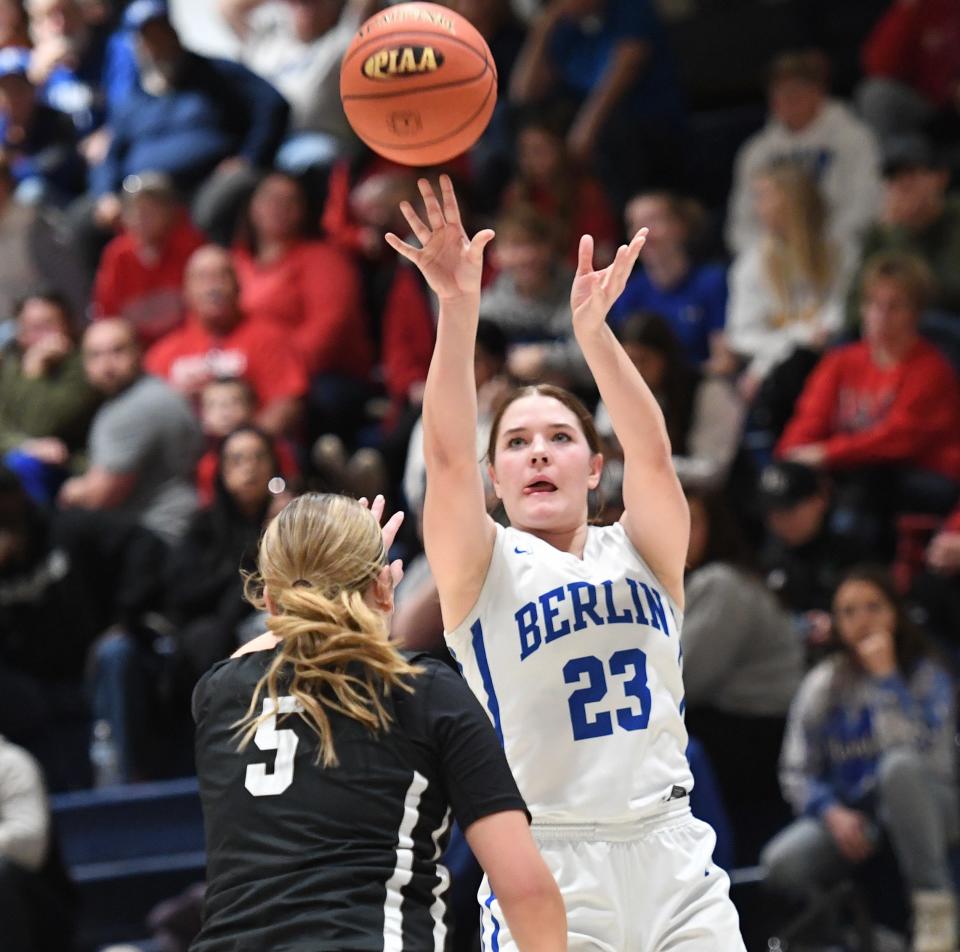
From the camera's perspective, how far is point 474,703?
2975 mm

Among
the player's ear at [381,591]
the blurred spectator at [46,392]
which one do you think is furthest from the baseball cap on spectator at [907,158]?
the player's ear at [381,591]

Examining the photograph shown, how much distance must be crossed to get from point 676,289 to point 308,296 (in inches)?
68.9

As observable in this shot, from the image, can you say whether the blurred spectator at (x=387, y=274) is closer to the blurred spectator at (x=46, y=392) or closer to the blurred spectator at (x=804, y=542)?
the blurred spectator at (x=46, y=392)

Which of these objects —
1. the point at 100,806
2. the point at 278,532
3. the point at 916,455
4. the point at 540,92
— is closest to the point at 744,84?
the point at 540,92

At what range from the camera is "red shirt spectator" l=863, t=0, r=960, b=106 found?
9250 mm

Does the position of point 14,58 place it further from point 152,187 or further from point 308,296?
point 308,296

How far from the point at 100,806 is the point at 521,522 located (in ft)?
11.5

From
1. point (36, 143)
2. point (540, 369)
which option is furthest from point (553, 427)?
point (36, 143)

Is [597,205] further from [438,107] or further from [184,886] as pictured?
[438,107]

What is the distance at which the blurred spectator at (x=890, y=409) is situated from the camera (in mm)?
7199

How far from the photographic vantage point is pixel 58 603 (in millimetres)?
7184

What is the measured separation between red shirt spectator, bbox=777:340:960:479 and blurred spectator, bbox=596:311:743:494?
14.6 inches

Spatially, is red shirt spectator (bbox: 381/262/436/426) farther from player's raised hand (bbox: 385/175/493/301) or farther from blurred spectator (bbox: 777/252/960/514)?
player's raised hand (bbox: 385/175/493/301)

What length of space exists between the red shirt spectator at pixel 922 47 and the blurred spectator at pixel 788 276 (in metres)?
1.48
